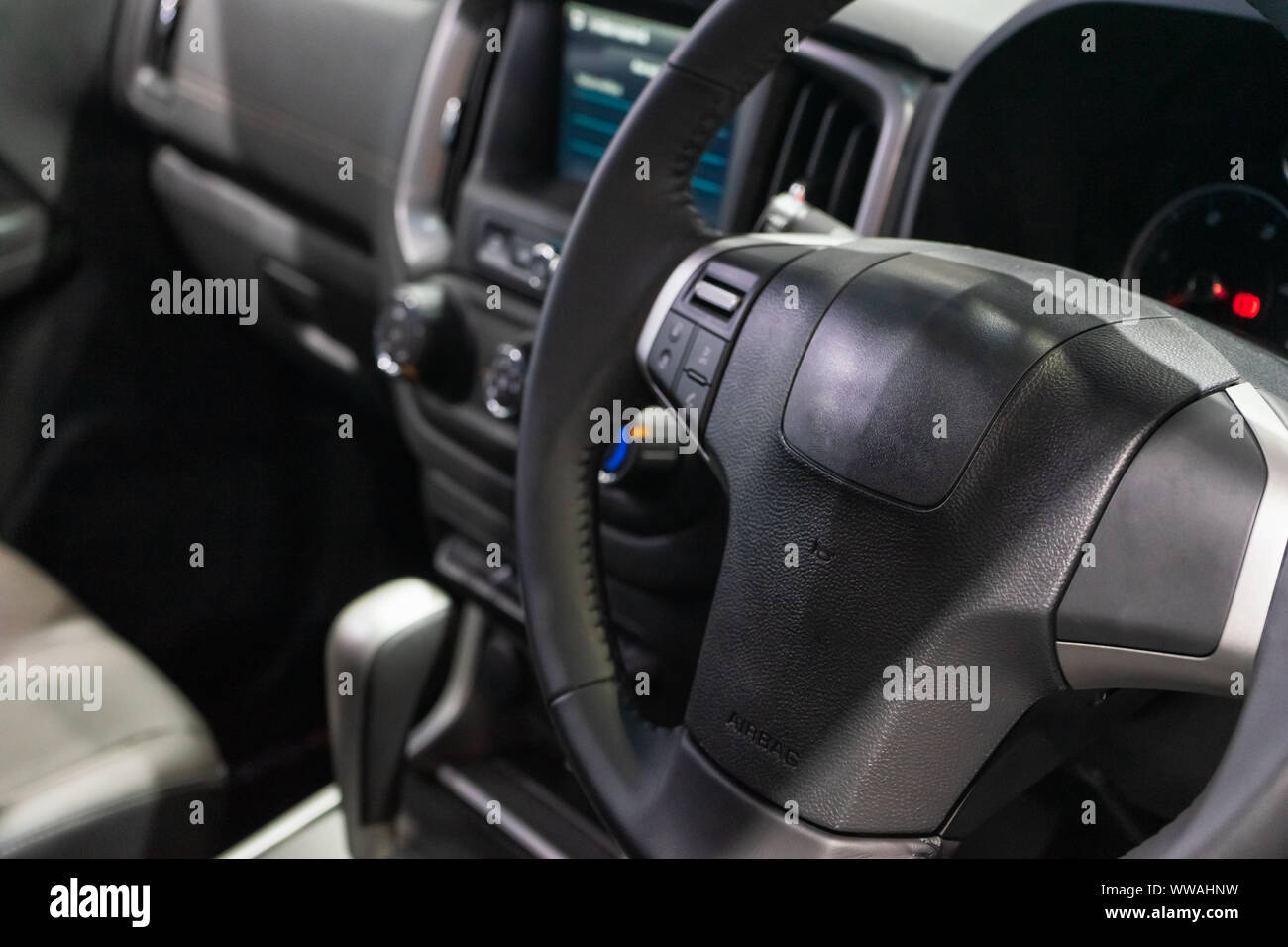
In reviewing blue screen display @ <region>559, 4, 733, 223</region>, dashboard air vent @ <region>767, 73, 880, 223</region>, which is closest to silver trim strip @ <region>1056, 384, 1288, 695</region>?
dashboard air vent @ <region>767, 73, 880, 223</region>

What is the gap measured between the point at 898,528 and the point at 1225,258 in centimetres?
46

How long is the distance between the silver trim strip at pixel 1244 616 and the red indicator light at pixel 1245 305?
368 mm

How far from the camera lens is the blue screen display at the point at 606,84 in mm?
1195

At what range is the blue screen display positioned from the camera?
1195 mm

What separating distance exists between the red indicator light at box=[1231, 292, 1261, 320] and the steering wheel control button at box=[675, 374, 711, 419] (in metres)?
0.45

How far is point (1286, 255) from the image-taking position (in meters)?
0.97

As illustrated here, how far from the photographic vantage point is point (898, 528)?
71 centimetres

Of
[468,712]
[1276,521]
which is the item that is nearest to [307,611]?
[468,712]

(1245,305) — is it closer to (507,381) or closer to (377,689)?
(507,381)

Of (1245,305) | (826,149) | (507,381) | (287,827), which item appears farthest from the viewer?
(287,827)

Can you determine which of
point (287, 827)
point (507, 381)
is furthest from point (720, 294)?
point (287, 827)

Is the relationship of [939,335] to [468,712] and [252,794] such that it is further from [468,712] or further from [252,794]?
[252,794]

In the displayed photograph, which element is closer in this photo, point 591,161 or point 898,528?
point 898,528

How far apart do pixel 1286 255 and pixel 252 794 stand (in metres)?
1.43
